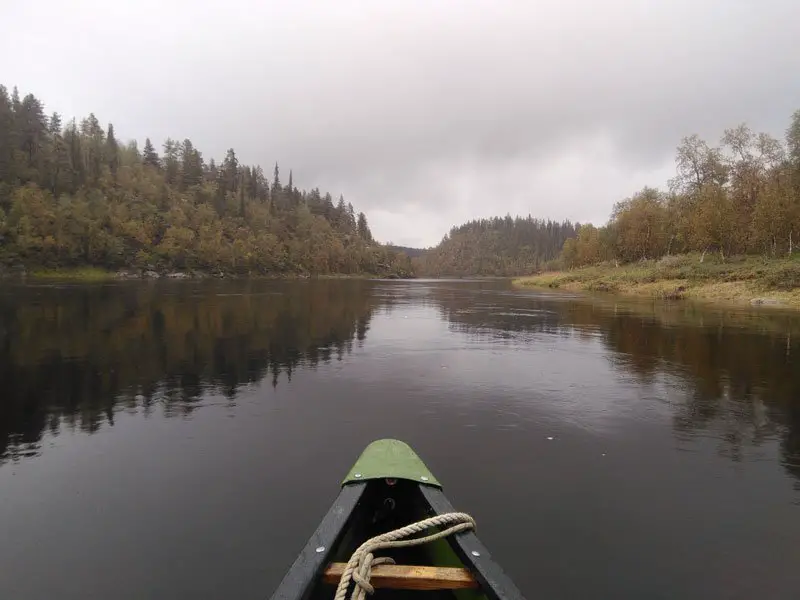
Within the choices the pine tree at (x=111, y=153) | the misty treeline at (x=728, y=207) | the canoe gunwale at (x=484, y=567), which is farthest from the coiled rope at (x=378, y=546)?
the pine tree at (x=111, y=153)

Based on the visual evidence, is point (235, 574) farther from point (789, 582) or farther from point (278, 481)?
point (789, 582)

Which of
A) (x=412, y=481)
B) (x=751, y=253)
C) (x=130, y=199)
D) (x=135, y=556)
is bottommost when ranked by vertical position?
(x=135, y=556)

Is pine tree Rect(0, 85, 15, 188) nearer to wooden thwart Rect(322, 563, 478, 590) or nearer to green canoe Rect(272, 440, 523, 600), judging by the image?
green canoe Rect(272, 440, 523, 600)

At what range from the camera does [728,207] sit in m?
58.9

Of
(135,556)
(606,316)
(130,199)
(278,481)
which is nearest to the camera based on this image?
(135,556)

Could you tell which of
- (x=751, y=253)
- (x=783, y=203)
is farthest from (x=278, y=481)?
(x=751, y=253)

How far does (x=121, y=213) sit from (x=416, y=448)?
14695 centimetres

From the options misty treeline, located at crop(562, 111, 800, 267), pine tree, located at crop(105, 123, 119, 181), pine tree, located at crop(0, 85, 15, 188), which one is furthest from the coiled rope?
pine tree, located at crop(105, 123, 119, 181)

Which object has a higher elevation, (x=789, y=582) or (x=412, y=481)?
(x=412, y=481)

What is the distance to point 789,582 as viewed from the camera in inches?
205

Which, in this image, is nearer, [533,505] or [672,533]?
[672,533]

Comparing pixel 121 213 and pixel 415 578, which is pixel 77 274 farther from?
pixel 415 578

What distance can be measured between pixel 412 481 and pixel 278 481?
3.18 metres

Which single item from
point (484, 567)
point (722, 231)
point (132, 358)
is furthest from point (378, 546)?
point (722, 231)
